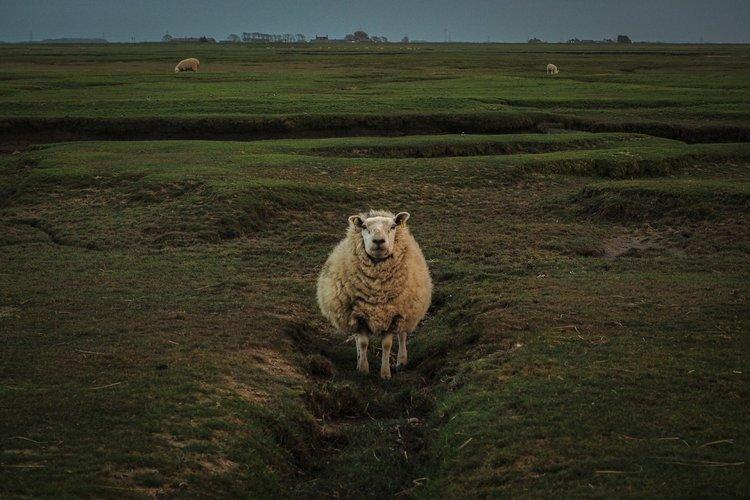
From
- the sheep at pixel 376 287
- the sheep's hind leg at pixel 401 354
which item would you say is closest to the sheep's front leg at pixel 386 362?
the sheep at pixel 376 287

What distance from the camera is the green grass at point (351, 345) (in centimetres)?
753

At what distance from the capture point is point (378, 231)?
11445 millimetres

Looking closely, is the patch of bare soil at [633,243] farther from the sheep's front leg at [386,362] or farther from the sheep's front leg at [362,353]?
the sheep's front leg at [362,353]

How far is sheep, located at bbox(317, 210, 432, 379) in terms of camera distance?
11656mm

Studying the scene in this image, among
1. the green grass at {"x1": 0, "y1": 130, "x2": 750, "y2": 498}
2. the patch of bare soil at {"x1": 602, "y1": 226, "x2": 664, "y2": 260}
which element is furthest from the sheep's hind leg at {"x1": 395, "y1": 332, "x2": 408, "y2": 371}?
the patch of bare soil at {"x1": 602, "y1": 226, "x2": 664, "y2": 260}

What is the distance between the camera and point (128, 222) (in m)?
18.8

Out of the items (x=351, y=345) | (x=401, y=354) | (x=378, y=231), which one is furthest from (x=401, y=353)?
(x=378, y=231)

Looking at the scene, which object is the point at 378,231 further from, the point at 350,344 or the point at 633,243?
the point at 633,243

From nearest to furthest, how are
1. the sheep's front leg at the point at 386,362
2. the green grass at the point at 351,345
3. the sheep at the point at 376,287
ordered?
the green grass at the point at 351,345 → the sheep's front leg at the point at 386,362 → the sheep at the point at 376,287

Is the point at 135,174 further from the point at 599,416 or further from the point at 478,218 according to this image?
the point at 599,416

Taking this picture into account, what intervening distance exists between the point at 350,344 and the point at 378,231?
246cm

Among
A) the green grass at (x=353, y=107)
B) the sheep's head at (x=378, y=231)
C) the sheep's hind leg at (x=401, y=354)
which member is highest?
the green grass at (x=353, y=107)

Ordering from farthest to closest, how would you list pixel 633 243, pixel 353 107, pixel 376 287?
pixel 353 107 → pixel 633 243 → pixel 376 287

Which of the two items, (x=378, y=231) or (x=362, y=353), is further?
(x=362, y=353)
